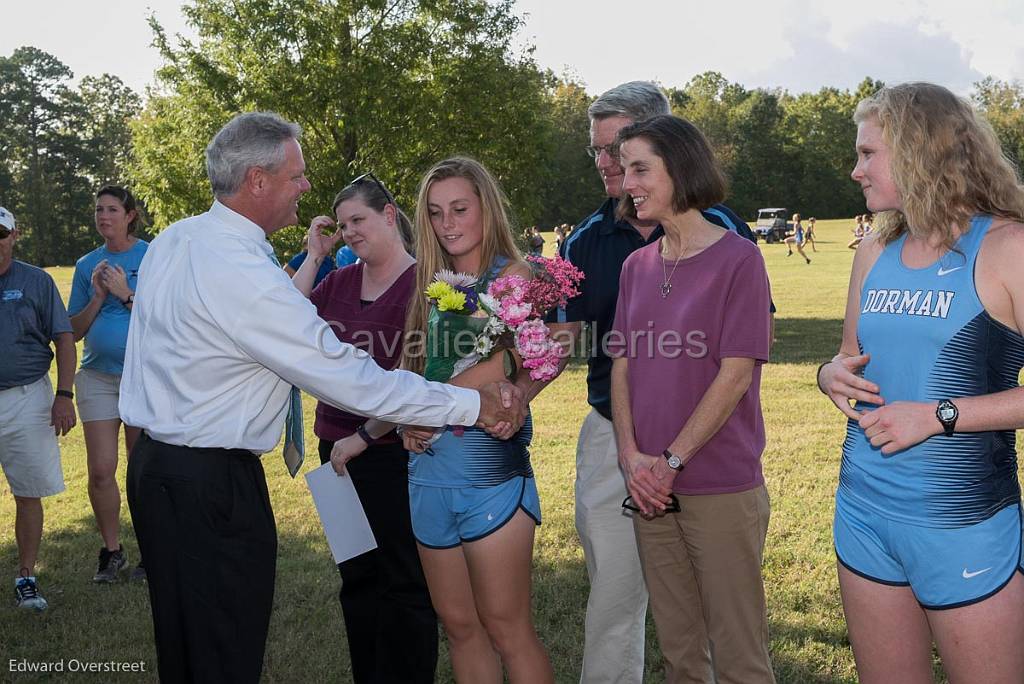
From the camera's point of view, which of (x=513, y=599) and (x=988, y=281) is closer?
(x=988, y=281)

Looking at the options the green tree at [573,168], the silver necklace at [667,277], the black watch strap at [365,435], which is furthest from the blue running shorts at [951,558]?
the green tree at [573,168]

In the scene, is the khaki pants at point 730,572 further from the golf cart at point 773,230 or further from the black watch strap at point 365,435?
the golf cart at point 773,230

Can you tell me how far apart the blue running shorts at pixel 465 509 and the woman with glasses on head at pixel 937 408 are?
4.04 feet

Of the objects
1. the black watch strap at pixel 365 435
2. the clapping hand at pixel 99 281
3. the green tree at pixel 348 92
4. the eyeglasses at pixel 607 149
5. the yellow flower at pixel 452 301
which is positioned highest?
A: the green tree at pixel 348 92

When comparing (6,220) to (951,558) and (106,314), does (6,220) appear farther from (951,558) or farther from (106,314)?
(951,558)

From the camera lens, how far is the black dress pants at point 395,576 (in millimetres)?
4371

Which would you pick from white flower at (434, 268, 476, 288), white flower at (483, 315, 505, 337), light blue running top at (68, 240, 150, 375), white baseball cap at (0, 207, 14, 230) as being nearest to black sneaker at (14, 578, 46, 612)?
light blue running top at (68, 240, 150, 375)

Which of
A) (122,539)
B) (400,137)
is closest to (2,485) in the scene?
(122,539)

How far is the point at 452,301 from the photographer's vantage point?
3396mm

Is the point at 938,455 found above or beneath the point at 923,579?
above

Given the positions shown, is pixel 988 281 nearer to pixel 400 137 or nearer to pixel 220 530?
pixel 220 530

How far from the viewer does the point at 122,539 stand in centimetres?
725

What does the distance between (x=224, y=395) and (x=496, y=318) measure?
997 millimetres

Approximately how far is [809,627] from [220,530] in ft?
11.5
